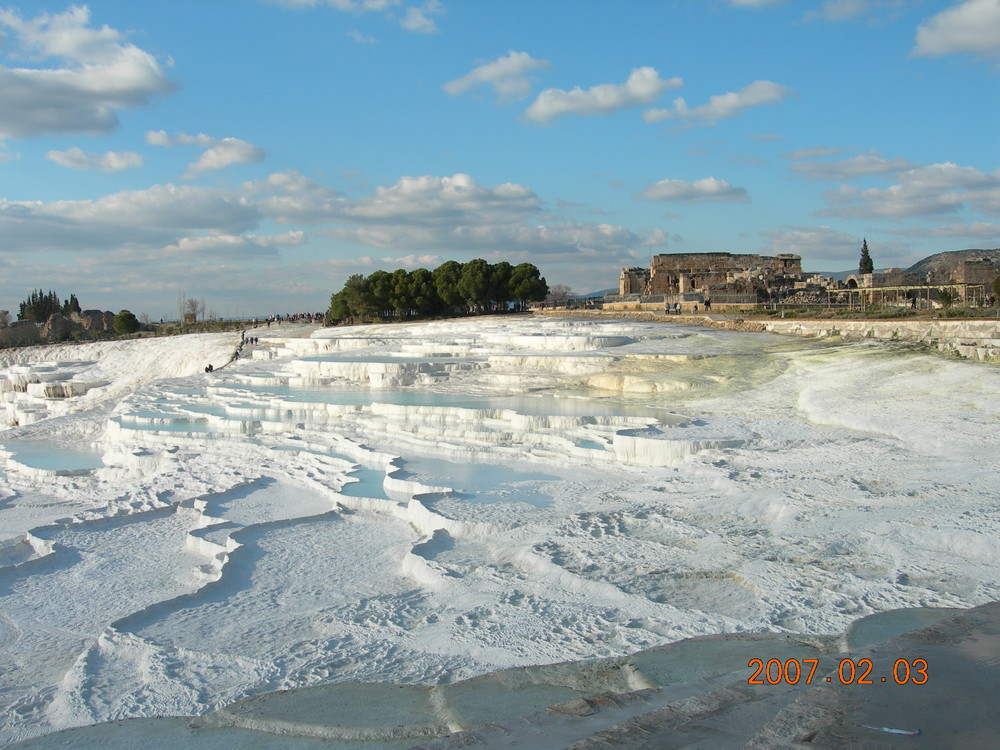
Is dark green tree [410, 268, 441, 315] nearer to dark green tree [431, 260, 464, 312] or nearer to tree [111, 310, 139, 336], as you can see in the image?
dark green tree [431, 260, 464, 312]

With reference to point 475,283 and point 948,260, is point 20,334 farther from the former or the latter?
point 948,260

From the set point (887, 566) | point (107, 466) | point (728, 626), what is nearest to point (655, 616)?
point (728, 626)

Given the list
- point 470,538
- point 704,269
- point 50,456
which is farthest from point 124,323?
point 470,538

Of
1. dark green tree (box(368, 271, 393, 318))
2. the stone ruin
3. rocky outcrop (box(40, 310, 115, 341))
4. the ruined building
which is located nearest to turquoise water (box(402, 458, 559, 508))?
the ruined building

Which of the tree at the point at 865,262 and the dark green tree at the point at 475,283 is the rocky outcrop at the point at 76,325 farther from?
the tree at the point at 865,262

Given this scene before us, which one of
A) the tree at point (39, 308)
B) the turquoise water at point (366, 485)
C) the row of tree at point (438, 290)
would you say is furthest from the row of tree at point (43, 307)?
the turquoise water at point (366, 485)

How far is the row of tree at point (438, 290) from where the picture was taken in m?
40.4

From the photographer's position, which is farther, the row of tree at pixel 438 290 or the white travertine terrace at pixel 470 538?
the row of tree at pixel 438 290

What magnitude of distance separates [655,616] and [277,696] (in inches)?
82.3

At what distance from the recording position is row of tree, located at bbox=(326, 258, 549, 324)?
1592 inches

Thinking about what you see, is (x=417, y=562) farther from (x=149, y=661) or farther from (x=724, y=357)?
(x=724, y=357)

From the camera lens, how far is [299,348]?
24969mm
